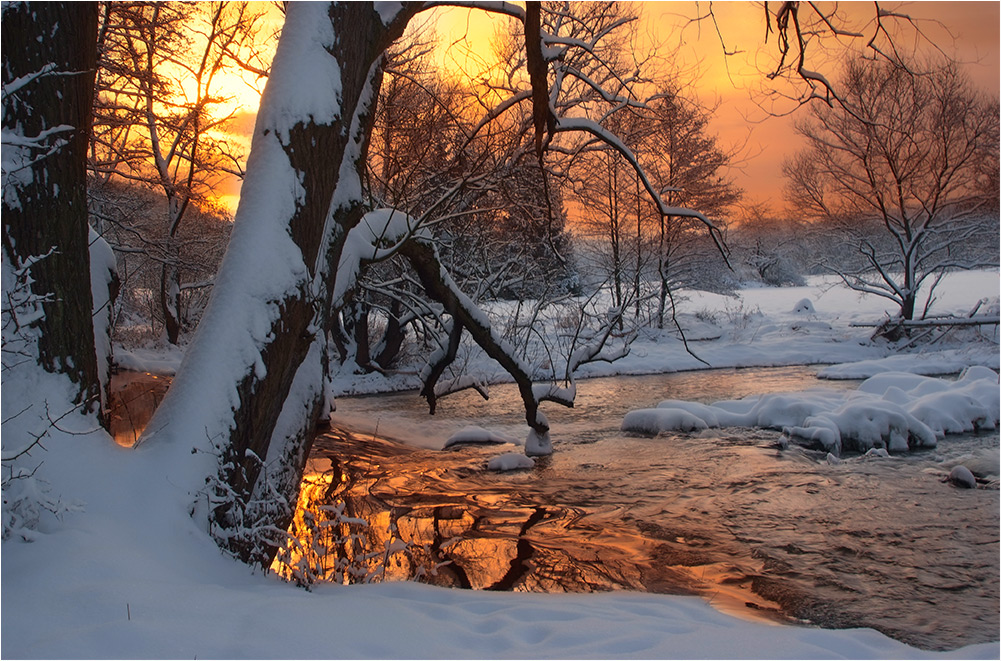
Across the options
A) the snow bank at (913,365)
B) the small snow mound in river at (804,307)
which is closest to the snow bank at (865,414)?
the snow bank at (913,365)

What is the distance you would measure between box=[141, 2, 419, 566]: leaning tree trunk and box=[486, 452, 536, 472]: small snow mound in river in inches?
194

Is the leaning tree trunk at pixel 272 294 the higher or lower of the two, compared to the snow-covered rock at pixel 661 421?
higher

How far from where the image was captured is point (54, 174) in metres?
3.38

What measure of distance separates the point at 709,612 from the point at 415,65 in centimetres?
1394

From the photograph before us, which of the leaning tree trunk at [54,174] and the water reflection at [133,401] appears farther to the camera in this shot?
the water reflection at [133,401]

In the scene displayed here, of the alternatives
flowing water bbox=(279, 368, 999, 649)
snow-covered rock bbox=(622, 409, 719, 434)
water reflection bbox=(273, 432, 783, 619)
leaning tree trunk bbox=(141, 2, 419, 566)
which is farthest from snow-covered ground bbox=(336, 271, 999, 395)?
leaning tree trunk bbox=(141, 2, 419, 566)

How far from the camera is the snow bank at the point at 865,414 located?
9930mm

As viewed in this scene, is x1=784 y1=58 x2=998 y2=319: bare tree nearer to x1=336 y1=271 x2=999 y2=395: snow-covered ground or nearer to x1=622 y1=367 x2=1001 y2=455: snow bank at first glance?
x1=336 y1=271 x2=999 y2=395: snow-covered ground

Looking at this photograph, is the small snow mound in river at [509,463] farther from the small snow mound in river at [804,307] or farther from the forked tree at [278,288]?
the small snow mound in river at [804,307]

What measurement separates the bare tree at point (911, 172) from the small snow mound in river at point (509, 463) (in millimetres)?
16372

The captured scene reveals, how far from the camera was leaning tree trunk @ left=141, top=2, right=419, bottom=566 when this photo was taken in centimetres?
356

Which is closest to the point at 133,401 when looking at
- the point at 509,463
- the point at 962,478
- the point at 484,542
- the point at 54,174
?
the point at 509,463

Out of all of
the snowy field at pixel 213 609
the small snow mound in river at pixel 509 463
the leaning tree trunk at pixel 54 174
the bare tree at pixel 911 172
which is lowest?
the small snow mound in river at pixel 509 463

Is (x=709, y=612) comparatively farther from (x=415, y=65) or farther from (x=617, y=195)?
(x=617, y=195)
